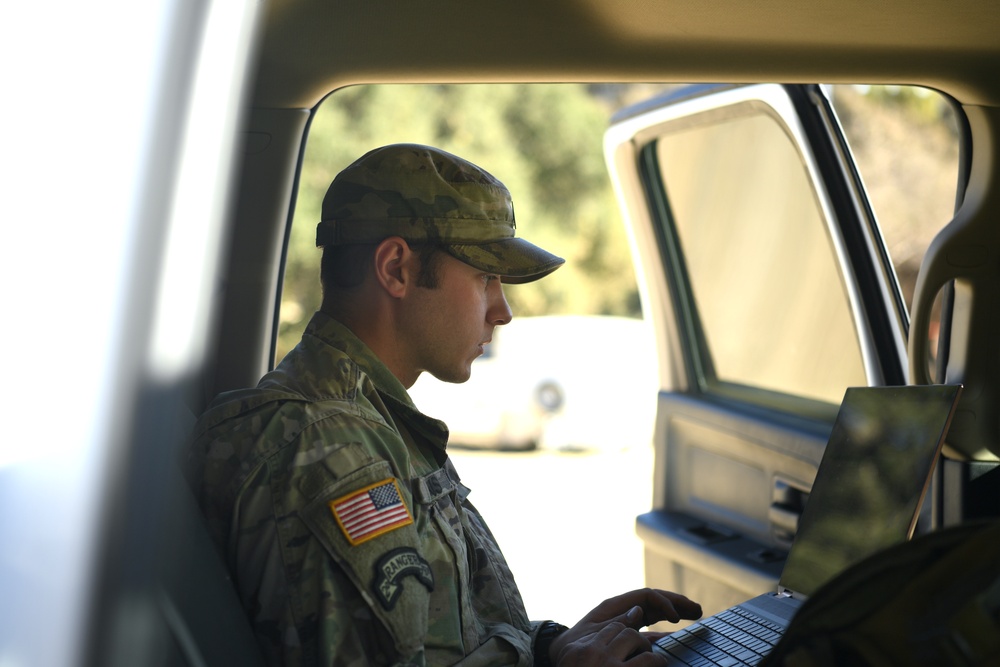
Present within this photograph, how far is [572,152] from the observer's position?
1280 cm

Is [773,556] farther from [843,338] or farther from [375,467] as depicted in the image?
[375,467]

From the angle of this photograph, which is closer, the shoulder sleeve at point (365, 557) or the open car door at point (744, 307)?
the shoulder sleeve at point (365, 557)

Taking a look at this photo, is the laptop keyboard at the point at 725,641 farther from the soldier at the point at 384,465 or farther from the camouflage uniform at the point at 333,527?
the camouflage uniform at the point at 333,527

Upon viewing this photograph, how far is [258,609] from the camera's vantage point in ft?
4.22

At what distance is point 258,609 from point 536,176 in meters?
11.8

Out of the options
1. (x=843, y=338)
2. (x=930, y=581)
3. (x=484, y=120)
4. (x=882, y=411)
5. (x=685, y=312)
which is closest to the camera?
(x=930, y=581)

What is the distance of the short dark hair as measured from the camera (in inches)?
63.9

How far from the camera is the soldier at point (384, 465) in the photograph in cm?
127

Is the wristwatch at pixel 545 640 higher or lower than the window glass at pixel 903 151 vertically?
lower

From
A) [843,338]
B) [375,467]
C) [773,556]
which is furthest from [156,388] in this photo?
[843,338]

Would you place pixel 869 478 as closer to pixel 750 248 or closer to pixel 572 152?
pixel 750 248

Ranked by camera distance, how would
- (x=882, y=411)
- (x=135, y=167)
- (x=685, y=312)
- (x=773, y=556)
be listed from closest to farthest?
(x=135, y=167) < (x=882, y=411) < (x=773, y=556) < (x=685, y=312)

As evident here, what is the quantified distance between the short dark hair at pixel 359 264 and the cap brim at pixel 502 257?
0.03 meters

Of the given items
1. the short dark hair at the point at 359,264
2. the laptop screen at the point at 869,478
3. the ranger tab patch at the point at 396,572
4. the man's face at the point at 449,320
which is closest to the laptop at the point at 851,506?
the laptop screen at the point at 869,478
